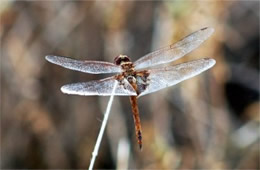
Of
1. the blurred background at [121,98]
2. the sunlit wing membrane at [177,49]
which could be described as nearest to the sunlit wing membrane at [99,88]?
the sunlit wing membrane at [177,49]

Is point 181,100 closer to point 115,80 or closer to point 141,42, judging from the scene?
point 141,42

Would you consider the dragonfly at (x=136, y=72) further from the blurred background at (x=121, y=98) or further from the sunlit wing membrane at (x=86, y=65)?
the blurred background at (x=121, y=98)

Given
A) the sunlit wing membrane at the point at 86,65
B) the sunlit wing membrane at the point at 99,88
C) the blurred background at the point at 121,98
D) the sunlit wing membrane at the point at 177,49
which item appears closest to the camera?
the sunlit wing membrane at the point at 99,88

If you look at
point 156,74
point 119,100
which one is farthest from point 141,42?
point 156,74

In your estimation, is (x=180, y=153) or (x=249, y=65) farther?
(x=249, y=65)

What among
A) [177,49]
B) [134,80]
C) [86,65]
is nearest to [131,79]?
[134,80]

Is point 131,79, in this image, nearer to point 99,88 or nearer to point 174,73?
point 99,88

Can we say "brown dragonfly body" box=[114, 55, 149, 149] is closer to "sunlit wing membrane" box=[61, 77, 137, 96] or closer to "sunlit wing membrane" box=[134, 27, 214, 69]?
"sunlit wing membrane" box=[61, 77, 137, 96]

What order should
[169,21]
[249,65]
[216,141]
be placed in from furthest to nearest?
[249,65], [216,141], [169,21]
